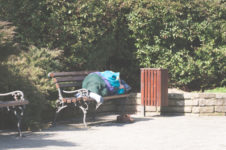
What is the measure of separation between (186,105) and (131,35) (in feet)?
8.33

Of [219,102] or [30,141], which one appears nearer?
[30,141]

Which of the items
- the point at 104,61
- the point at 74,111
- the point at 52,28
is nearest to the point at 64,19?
the point at 52,28

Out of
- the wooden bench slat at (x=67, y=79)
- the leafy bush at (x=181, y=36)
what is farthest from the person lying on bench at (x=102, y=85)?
the leafy bush at (x=181, y=36)

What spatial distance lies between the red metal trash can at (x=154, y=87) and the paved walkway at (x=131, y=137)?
2.74 ft

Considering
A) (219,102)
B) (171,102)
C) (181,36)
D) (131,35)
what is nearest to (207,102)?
(219,102)

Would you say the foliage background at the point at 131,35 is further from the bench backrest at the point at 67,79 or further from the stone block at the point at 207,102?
the stone block at the point at 207,102

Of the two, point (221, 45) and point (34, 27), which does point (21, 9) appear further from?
point (221, 45)

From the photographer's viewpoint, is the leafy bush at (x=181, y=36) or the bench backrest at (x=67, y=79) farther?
the leafy bush at (x=181, y=36)

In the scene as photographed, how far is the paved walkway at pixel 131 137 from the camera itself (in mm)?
6934

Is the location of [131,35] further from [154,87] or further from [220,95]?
[220,95]

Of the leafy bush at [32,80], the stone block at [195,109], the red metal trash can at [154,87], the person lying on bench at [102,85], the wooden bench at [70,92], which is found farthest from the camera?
the stone block at [195,109]

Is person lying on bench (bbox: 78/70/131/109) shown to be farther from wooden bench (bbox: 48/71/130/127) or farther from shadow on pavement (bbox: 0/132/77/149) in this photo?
shadow on pavement (bbox: 0/132/77/149)

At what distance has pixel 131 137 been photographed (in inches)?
307

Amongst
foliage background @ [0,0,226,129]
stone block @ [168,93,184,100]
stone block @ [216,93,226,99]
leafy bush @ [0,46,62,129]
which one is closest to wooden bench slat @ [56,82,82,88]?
leafy bush @ [0,46,62,129]
